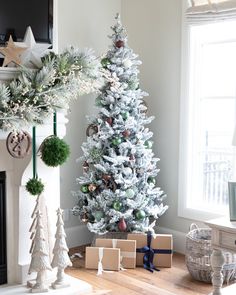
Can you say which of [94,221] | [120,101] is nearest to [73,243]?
[94,221]

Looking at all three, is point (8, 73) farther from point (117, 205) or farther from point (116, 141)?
point (117, 205)

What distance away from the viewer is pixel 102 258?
3.80m

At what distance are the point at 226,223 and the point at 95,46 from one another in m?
2.49

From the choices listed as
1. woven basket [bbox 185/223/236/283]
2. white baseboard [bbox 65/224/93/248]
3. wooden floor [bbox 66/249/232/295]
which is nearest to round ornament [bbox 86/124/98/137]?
white baseboard [bbox 65/224/93/248]

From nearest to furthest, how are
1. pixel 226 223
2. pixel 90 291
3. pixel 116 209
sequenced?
pixel 226 223, pixel 90 291, pixel 116 209

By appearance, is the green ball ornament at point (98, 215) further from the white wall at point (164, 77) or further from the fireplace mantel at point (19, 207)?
the white wall at point (164, 77)

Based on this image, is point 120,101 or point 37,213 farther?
point 120,101

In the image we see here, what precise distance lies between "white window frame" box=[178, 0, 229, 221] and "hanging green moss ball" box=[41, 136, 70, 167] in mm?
1394

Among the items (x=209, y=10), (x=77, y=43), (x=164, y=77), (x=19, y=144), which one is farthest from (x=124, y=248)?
(x=209, y=10)

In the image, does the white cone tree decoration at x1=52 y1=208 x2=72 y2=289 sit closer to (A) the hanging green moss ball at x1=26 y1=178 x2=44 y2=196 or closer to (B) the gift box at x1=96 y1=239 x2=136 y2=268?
(A) the hanging green moss ball at x1=26 y1=178 x2=44 y2=196

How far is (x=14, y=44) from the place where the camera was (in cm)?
316

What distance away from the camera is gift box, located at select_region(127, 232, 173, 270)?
389 cm

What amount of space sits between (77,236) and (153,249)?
0.93 meters

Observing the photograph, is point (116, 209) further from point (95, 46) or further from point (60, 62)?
point (95, 46)
